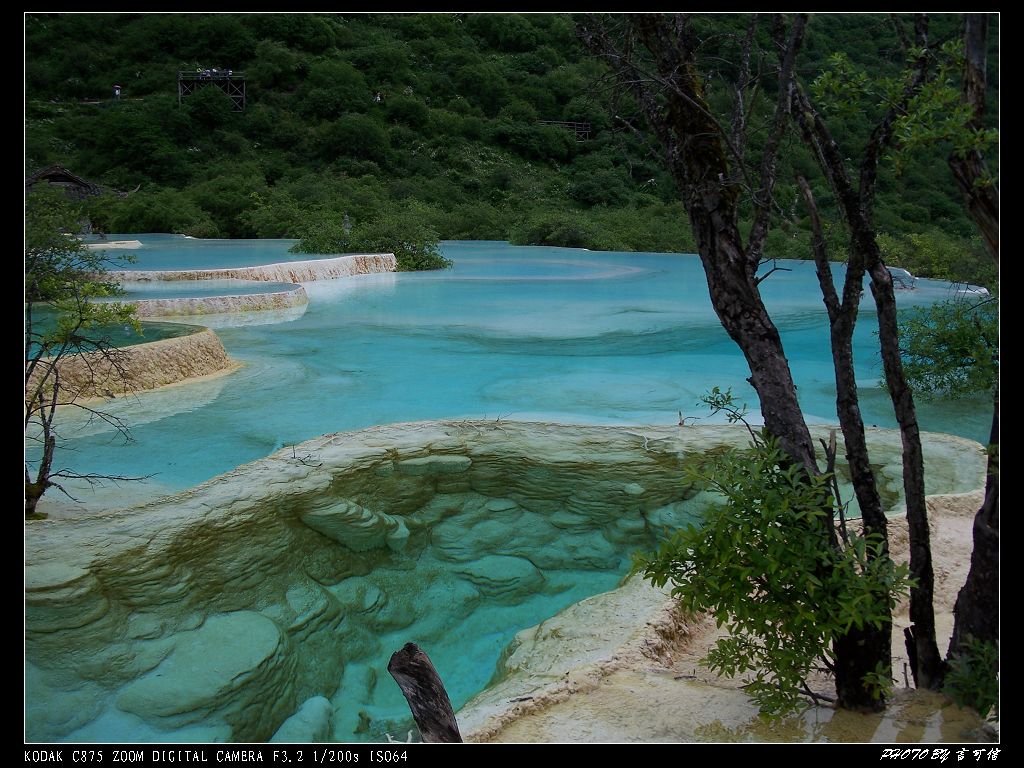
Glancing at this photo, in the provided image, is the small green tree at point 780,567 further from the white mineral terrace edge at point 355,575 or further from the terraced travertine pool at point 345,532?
the terraced travertine pool at point 345,532

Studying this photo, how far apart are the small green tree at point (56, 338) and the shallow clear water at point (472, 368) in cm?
29

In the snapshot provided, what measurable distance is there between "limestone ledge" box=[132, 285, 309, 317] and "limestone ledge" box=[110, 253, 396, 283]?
1305 mm

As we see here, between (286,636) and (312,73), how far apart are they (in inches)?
1173

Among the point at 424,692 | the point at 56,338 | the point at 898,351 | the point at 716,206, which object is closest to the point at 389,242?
the point at 56,338

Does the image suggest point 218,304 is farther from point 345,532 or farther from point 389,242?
point 389,242

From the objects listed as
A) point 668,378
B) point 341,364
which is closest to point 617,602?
point 668,378

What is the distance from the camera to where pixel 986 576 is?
2119 millimetres

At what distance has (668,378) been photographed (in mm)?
7242

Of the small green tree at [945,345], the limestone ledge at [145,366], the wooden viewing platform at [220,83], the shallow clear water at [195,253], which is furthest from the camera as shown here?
the wooden viewing platform at [220,83]

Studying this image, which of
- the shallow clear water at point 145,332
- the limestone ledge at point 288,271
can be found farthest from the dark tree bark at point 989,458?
the limestone ledge at point 288,271

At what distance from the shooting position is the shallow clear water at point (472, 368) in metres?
5.48

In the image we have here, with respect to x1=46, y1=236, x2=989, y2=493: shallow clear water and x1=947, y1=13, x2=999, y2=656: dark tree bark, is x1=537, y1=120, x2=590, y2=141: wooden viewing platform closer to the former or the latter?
x1=46, y1=236, x2=989, y2=493: shallow clear water

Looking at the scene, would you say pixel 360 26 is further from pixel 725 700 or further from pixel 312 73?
pixel 725 700

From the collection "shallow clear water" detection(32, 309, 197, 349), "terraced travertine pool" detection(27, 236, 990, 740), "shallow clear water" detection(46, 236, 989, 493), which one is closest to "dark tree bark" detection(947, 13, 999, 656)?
"terraced travertine pool" detection(27, 236, 990, 740)
